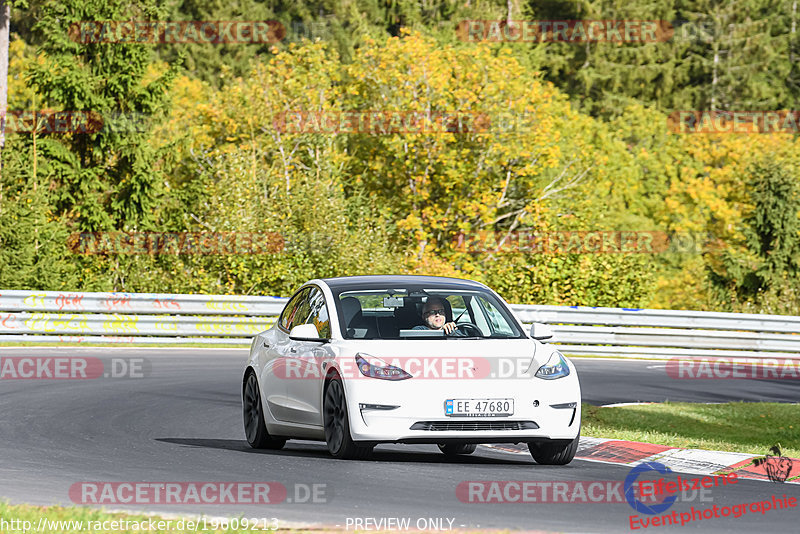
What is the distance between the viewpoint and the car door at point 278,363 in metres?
12.1

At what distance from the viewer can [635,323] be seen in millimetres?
30547

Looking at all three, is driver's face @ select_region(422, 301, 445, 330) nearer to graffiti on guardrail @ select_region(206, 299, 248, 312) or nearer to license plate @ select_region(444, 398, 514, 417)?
license plate @ select_region(444, 398, 514, 417)

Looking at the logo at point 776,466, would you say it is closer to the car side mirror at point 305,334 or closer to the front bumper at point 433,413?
the front bumper at point 433,413

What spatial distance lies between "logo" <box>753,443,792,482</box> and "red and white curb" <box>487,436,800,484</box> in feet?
0.12

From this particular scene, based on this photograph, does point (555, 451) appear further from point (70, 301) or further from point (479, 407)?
point (70, 301)

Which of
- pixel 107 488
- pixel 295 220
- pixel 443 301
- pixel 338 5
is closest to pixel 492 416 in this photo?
pixel 443 301

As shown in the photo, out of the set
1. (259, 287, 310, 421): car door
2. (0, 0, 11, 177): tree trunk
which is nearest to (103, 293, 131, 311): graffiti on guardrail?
(0, 0, 11, 177): tree trunk

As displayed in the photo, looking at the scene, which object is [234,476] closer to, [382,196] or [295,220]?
[295,220]

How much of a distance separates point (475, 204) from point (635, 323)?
17650 millimetres

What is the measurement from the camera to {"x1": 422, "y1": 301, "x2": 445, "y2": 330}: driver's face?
11.8 m

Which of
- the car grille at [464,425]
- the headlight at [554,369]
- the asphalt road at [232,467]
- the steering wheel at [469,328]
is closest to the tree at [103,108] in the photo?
the asphalt road at [232,467]

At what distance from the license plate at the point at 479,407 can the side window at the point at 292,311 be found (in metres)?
2.61

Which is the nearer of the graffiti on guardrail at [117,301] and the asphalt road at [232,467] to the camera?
the asphalt road at [232,467]

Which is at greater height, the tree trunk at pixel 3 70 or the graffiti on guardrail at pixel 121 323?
the tree trunk at pixel 3 70
